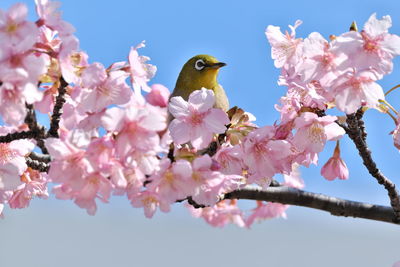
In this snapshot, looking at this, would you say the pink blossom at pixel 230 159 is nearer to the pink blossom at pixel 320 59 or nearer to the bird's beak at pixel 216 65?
the pink blossom at pixel 320 59

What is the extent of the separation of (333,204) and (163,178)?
2.18m

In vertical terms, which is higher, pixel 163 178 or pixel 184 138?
pixel 184 138

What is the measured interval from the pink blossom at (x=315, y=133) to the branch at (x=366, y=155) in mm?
217

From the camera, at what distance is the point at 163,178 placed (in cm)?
319

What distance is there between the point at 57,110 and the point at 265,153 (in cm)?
121

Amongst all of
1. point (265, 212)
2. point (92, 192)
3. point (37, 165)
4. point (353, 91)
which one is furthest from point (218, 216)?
point (92, 192)

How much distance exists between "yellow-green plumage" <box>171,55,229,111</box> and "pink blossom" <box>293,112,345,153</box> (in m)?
1.73

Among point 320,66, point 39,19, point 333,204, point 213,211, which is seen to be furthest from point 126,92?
point 213,211

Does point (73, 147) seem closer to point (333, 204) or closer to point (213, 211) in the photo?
point (333, 204)

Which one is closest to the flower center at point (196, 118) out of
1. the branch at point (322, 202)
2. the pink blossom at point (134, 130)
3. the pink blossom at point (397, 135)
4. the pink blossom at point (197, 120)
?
the pink blossom at point (197, 120)

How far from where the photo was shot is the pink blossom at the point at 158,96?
A: 3473 millimetres

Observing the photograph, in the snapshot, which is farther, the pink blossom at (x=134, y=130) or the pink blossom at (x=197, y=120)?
the pink blossom at (x=197, y=120)

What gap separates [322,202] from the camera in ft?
16.4

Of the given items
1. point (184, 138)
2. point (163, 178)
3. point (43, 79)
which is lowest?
point (163, 178)
